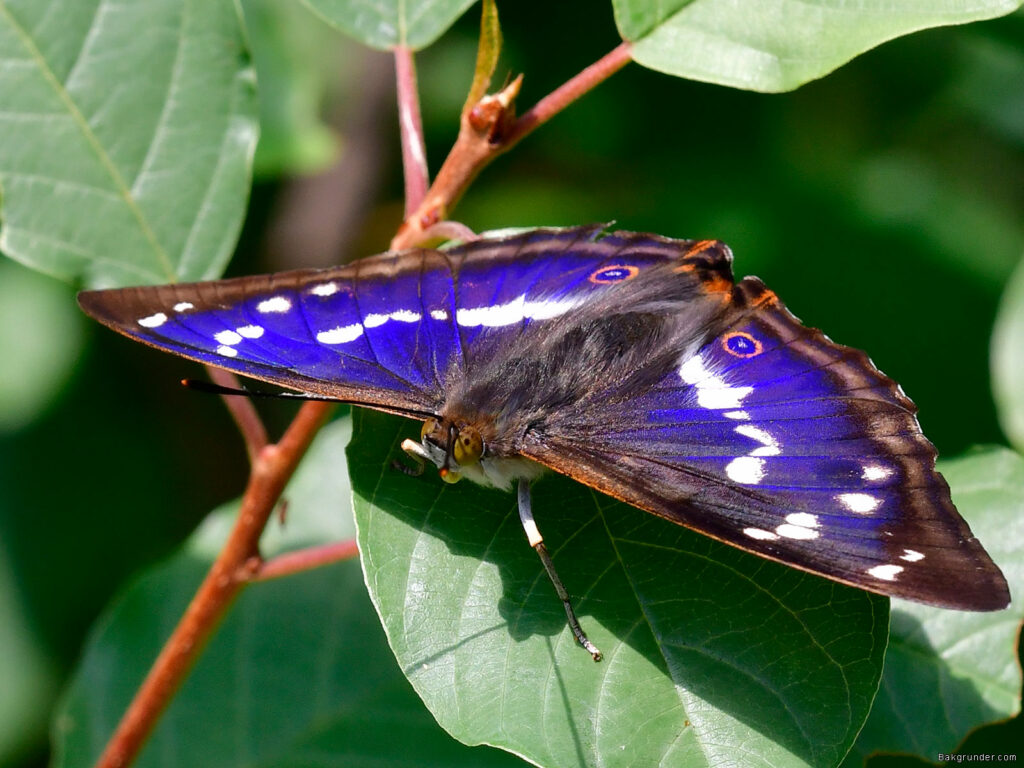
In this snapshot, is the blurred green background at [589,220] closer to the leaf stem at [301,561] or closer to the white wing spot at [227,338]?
the white wing spot at [227,338]

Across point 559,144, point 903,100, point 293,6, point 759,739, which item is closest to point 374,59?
point 293,6

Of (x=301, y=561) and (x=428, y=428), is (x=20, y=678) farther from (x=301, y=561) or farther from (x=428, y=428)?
(x=428, y=428)

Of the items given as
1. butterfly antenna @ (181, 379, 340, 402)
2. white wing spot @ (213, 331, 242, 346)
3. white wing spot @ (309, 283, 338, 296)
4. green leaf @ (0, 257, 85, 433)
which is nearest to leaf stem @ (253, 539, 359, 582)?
butterfly antenna @ (181, 379, 340, 402)

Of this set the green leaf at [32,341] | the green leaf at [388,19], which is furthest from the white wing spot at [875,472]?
the green leaf at [32,341]

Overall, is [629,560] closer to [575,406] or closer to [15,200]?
[575,406]

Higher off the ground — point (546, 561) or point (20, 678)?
point (546, 561)

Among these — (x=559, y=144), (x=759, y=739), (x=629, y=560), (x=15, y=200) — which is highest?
(x=15, y=200)

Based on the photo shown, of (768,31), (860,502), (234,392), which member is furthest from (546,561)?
(768,31)
